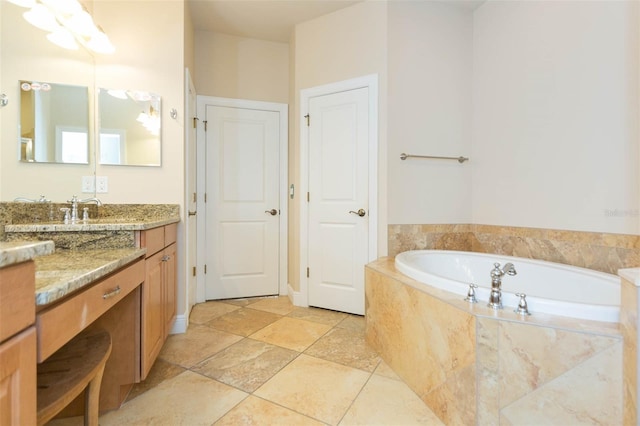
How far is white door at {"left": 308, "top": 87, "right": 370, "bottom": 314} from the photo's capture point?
2.49 metres

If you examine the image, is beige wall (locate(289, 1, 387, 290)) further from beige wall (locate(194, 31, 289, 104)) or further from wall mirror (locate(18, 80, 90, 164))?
wall mirror (locate(18, 80, 90, 164))

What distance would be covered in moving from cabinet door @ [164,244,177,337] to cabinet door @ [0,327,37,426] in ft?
Result: 4.02

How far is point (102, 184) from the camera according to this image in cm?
199

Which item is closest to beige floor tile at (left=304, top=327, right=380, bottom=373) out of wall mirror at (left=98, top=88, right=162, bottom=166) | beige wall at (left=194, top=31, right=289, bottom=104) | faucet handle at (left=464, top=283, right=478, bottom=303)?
faucet handle at (left=464, top=283, right=478, bottom=303)

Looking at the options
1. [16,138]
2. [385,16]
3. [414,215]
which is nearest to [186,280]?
[16,138]

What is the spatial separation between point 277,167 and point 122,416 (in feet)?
7.39

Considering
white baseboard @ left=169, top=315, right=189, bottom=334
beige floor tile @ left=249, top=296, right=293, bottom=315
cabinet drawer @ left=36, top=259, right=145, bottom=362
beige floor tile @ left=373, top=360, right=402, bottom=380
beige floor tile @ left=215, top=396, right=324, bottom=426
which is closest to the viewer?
cabinet drawer @ left=36, top=259, right=145, bottom=362

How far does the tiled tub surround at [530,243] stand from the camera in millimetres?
1675

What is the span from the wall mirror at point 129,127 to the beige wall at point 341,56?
1193 mm

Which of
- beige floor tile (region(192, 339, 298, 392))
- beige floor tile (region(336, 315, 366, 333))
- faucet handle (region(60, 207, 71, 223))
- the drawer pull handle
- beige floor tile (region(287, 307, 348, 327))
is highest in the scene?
faucet handle (region(60, 207, 71, 223))

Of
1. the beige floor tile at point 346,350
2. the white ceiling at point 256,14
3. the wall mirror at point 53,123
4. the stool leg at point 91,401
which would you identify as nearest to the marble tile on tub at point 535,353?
the beige floor tile at point 346,350

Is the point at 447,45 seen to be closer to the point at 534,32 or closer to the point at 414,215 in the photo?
the point at 534,32

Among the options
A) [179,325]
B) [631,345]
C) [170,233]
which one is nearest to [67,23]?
[170,233]

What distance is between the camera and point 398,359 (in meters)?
1.66
